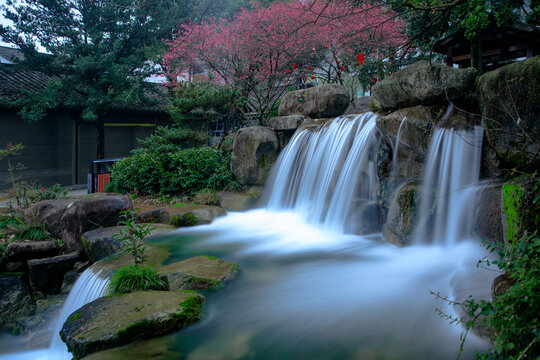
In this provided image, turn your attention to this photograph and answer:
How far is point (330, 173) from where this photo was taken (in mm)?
9102

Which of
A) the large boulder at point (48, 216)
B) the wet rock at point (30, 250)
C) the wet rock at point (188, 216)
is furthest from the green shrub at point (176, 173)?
the wet rock at point (30, 250)

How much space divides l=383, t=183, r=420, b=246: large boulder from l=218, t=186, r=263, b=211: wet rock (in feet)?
16.5

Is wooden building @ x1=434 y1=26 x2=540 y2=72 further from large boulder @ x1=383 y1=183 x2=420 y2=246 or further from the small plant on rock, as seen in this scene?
the small plant on rock

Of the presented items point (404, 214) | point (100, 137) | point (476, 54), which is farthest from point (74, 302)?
Result: point (100, 137)

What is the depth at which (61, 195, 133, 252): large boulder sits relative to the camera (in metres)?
7.80

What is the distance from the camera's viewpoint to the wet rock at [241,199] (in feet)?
36.3

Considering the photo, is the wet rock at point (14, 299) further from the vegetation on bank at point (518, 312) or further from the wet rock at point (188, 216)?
the vegetation on bank at point (518, 312)

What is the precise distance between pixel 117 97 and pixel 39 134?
3.65 m

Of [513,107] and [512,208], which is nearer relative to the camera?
[512,208]

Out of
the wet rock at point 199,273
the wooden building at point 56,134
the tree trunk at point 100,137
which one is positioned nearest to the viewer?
the wet rock at point 199,273

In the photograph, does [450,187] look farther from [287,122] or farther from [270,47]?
[270,47]

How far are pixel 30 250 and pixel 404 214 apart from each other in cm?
741

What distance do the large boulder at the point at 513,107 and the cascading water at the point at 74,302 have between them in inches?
228

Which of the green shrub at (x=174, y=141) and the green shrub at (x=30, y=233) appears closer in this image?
the green shrub at (x=30, y=233)
